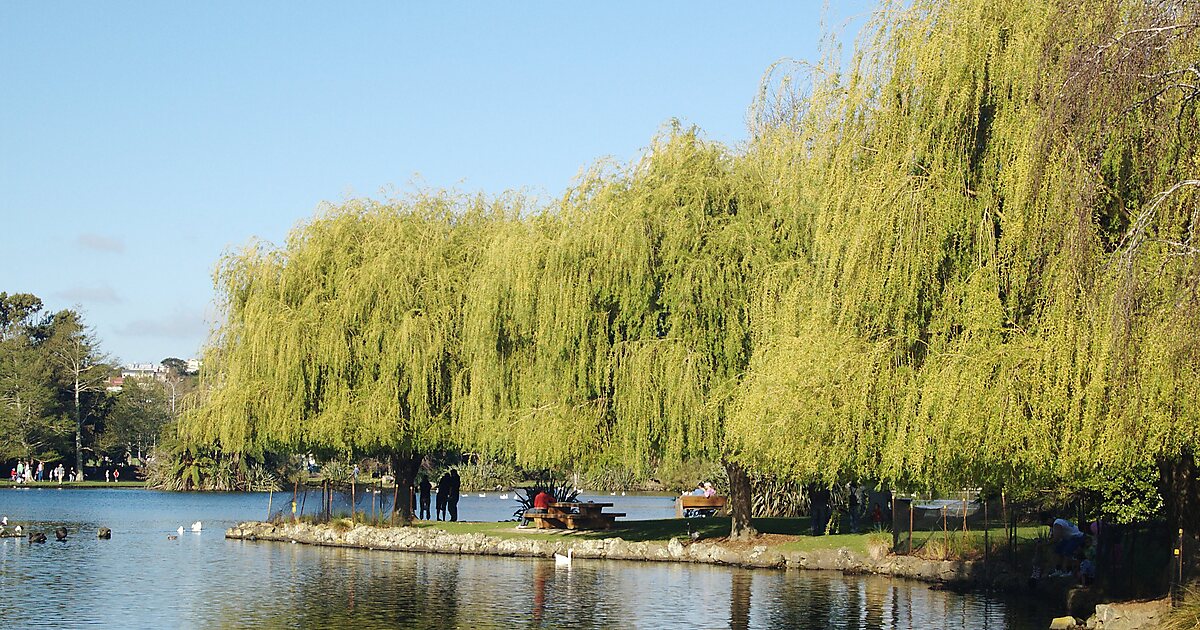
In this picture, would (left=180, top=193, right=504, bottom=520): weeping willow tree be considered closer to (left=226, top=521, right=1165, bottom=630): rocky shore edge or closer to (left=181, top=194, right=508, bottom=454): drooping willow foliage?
(left=181, top=194, right=508, bottom=454): drooping willow foliage

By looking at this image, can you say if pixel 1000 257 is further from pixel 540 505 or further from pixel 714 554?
pixel 540 505

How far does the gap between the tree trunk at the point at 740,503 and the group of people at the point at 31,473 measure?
70.9m

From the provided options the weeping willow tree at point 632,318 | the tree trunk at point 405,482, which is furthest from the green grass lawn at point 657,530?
the weeping willow tree at point 632,318

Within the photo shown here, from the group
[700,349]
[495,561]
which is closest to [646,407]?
[700,349]

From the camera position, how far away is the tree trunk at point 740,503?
123ft

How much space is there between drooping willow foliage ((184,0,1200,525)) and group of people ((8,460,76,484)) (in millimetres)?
67108

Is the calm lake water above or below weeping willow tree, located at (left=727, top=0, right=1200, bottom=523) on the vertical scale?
below

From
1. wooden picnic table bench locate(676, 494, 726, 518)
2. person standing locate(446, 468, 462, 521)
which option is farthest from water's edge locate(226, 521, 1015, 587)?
wooden picnic table bench locate(676, 494, 726, 518)

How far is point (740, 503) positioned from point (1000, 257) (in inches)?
658

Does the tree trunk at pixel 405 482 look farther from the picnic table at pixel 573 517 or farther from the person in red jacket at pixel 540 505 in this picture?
the picnic table at pixel 573 517

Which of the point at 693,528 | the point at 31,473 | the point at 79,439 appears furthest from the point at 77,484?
the point at 693,528

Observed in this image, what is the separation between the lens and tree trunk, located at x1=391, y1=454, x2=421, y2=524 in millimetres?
45125

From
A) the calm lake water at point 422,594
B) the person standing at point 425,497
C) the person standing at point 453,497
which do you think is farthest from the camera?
the person standing at point 425,497

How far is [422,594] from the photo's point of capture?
29.0 m
